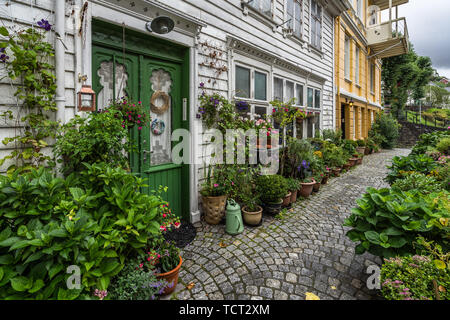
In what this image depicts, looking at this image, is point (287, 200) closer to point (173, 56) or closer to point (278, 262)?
point (278, 262)

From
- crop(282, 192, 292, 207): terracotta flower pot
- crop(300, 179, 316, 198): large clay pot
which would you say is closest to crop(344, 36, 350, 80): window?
crop(300, 179, 316, 198): large clay pot

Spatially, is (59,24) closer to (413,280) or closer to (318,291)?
(318,291)

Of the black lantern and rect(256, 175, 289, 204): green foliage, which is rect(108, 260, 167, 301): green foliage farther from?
the black lantern

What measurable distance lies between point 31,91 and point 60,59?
0.49 meters

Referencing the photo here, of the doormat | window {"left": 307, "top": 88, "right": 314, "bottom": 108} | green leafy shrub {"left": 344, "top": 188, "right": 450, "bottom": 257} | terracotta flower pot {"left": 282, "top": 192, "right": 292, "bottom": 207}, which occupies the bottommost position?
the doormat

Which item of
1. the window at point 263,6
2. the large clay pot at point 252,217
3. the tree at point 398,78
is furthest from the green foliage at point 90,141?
the tree at point 398,78

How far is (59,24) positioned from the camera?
102 inches

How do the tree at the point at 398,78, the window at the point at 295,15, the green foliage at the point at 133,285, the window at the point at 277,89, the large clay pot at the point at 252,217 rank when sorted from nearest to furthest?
the green foliage at the point at 133,285, the large clay pot at the point at 252,217, the window at the point at 277,89, the window at the point at 295,15, the tree at the point at 398,78

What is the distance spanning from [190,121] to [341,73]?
9777 mm

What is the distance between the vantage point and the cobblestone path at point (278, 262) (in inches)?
98.3

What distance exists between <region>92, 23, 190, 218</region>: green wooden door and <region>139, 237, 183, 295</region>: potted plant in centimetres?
130

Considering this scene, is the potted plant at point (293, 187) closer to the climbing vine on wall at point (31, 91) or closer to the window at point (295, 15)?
the climbing vine on wall at point (31, 91)

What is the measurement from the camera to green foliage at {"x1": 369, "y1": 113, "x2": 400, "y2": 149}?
50.8 feet

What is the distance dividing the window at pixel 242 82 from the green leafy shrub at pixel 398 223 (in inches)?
142
